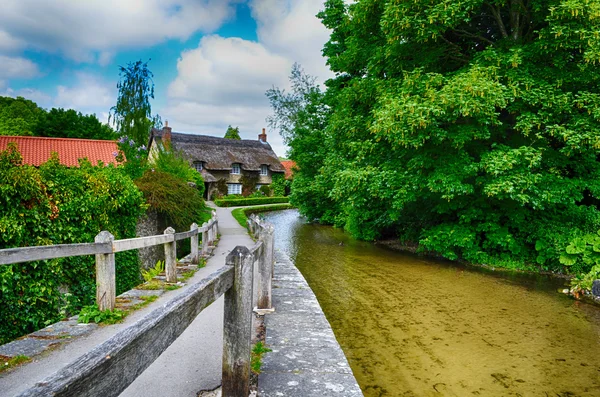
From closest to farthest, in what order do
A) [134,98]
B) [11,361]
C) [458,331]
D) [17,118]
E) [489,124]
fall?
[11,361] → [458,331] → [489,124] → [134,98] → [17,118]

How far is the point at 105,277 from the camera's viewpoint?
14.2 feet

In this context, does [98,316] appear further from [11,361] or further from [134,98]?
[134,98]

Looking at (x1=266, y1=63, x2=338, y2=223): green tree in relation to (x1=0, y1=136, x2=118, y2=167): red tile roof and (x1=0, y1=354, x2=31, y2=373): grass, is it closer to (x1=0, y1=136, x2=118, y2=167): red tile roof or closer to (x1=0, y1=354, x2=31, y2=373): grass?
(x1=0, y1=136, x2=118, y2=167): red tile roof

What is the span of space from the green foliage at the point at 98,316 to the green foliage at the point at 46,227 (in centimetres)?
56

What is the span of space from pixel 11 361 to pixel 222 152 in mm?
44189

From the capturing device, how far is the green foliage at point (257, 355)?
329 centimetres

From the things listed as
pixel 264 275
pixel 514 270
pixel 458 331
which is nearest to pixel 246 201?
pixel 514 270

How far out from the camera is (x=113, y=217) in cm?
630

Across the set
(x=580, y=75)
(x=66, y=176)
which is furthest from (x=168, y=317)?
(x=580, y=75)

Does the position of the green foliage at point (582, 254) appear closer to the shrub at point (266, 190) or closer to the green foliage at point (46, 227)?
the green foliage at point (46, 227)

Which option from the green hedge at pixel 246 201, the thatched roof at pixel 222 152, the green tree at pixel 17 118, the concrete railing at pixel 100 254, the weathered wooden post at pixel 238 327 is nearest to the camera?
the weathered wooden post at pixel 238 327

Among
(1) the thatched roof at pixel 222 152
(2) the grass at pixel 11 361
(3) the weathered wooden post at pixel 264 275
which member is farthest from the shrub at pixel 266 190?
(2) the grass at pixel 11 361

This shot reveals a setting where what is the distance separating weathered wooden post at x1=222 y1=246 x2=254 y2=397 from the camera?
243 cm

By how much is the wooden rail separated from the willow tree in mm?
7983
